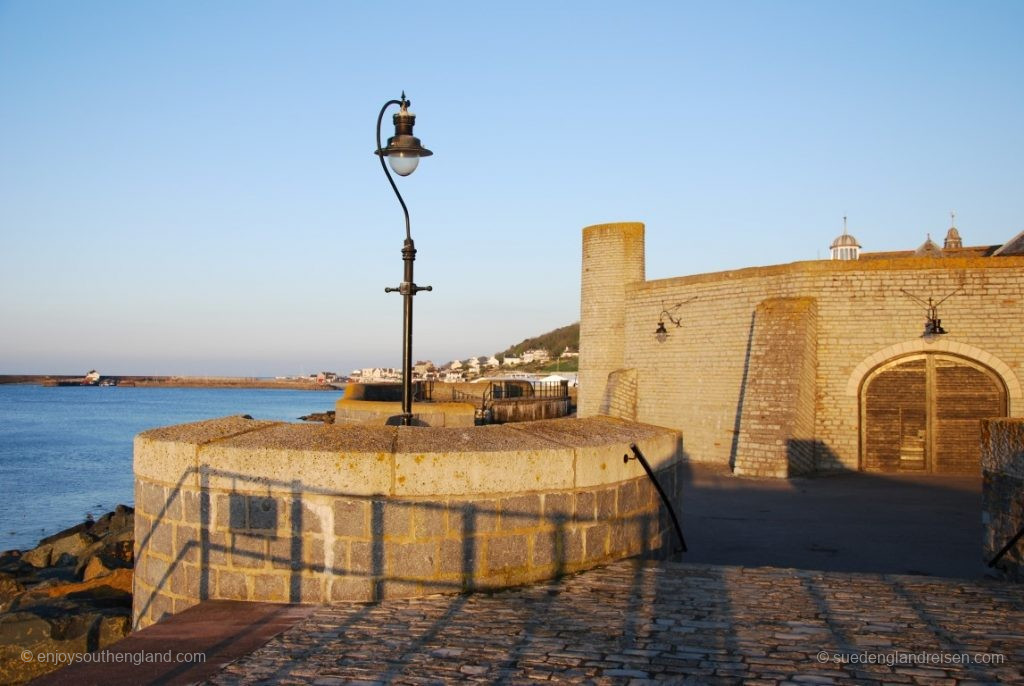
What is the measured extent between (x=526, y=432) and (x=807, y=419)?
1287cm

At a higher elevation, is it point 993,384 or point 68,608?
point 993,384

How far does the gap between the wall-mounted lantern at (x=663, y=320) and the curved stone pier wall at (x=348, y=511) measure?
15.8 m

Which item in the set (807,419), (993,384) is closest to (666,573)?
(807,419)

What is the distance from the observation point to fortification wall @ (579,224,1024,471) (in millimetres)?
16938

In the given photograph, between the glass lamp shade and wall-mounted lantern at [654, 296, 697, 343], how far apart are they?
14919 millimetres

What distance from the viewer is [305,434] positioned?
19.0 feet

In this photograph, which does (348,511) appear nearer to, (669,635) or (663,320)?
(669,635)

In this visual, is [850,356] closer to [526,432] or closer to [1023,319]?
[1023,319]

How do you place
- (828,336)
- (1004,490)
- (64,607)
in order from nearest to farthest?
(1004,490)
(64,607)
(828,336)

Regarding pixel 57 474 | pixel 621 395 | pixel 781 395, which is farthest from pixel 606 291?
pixel 57 474

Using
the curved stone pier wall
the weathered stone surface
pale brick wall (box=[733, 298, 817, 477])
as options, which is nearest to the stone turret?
pale brick wall (box=[733, 298, 817, 477])

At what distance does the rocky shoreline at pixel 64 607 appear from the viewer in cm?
750

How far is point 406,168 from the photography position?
734 cm

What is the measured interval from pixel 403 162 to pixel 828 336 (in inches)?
526
